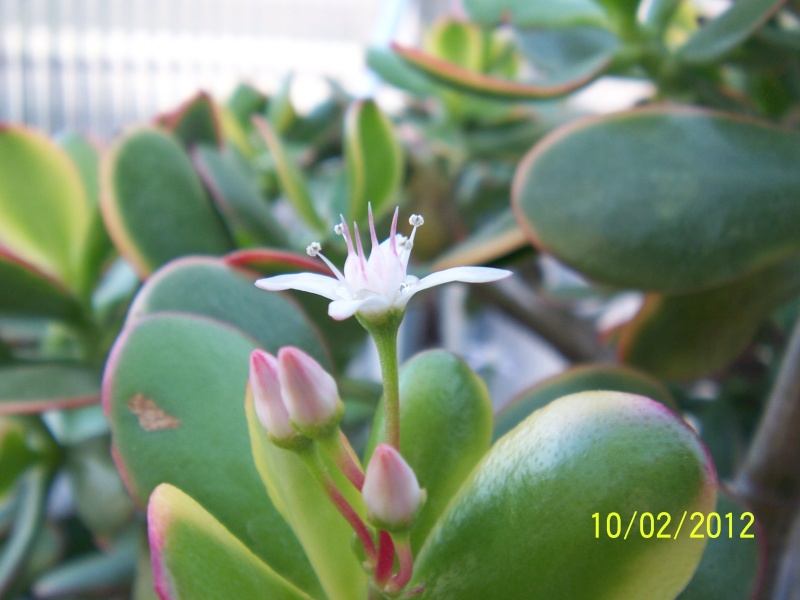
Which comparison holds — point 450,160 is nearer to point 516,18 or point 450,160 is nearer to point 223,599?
point 516,18

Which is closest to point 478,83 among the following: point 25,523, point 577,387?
point 577,387

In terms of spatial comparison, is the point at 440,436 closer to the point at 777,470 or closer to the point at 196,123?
the point at 777,470

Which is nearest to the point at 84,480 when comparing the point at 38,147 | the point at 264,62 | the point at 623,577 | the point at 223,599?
the point at 38,147

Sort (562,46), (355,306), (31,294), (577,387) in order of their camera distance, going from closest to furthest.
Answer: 1. (355,306)
2. (577,387)
3. (31,294)
4. (562,46)

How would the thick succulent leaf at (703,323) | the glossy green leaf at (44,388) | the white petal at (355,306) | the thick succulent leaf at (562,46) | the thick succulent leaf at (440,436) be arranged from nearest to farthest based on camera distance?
the white petal at (355,306) → the thick succulent leaf at (440,436) → the glossy green leaf at (44,388) → the thick succulent leaf at (703,323) → the thick succulent leaf at (562,46)

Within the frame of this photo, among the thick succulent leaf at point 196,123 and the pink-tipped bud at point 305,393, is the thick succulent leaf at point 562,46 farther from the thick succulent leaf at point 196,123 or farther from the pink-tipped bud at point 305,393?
the pink-tipped bud at point 305,393


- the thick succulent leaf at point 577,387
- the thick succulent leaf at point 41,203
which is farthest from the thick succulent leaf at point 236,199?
the thick succulent leaf at point 577,387
